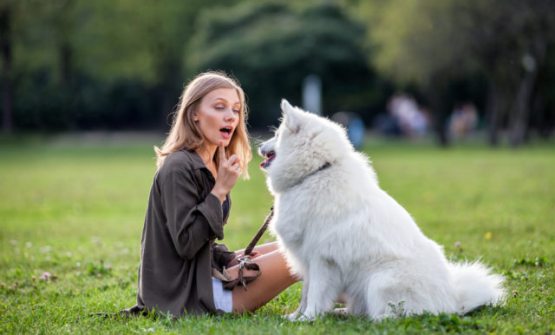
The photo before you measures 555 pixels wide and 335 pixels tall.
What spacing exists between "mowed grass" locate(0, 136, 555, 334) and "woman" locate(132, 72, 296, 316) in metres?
0.20

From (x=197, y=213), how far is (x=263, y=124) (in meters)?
46.5

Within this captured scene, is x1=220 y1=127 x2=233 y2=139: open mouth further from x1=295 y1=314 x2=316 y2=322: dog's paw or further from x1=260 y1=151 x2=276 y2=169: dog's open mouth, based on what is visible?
x1=295 y1=314 x2=316 y2=322: dog's paw

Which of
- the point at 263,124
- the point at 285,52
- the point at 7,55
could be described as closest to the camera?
the point at 285,52

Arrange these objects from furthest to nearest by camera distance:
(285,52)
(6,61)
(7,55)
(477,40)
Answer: (7,55) → (6,61) → (285,52) → (477,40)

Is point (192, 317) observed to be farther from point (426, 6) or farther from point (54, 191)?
point (426, 6)

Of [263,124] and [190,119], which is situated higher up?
[190,119]

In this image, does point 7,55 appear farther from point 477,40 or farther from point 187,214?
point 187,214

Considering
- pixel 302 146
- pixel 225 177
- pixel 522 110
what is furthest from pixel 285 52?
pixel 225 177

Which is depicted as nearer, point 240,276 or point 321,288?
point 321,288

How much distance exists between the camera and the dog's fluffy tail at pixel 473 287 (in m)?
5.29

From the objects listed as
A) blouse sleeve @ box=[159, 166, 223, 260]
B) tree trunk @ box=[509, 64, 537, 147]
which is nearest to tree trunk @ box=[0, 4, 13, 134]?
tree trunk @ box=[509, 64, 537, 147]

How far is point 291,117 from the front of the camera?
5.30 m

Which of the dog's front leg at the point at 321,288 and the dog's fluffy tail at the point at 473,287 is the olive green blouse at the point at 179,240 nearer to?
the dog's front leg at the point at 321,288

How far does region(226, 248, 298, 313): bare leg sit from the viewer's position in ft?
18.4
